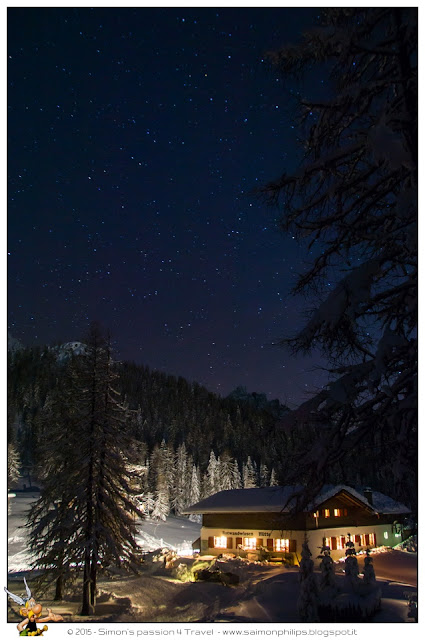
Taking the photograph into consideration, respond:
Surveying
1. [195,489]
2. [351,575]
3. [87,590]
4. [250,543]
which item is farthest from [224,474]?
[351,575]

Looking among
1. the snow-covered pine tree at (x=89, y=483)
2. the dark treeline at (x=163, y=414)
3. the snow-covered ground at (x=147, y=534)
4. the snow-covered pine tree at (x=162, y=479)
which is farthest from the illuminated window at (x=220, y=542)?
the dark treeline at (x=163, y=414)

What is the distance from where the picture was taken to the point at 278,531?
96.0 ft

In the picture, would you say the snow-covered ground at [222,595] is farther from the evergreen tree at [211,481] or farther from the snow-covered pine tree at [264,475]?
the snow-covered pine tree at [264,475]

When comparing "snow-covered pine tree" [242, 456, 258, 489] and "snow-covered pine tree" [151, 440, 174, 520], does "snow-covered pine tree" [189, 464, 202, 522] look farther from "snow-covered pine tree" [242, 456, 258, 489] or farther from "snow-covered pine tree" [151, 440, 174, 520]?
"snow-covered pine tree" [242, 456, 258, 489]

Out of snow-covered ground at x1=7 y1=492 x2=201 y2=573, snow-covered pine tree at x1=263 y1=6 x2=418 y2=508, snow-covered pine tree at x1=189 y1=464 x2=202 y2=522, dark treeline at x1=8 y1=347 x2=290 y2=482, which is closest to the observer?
snow-covered pine tree at x1=263 y1=6 x2=418 y2=508

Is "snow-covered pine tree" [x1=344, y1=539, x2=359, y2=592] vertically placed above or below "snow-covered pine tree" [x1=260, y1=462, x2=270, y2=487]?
above

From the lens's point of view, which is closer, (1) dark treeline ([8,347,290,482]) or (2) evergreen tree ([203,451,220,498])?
(2) evergreen tree ([203,451,220,498])

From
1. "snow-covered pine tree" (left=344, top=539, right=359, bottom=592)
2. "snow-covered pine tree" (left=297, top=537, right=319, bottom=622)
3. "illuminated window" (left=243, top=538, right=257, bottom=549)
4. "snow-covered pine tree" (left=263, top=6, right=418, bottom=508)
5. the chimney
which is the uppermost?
"snow-covered pine tree" (left=263, top=6, right=418, bottom=508)

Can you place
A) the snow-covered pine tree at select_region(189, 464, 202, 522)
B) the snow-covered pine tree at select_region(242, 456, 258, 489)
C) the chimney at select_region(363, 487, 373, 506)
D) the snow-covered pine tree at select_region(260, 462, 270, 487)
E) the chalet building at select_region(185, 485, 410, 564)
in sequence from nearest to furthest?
1. the chalet building at select_region(185, 485, 410, 564)
2. the chimney at select_region(363, 487, 373, 506)
3. the snow-covered pine tree at select_region(189, 464, 202, 522)
4. the snow-covered pine tree at select_region(242, 456, 258, 489)
5. the snow-covered pine tree at select_region(260, 462, 270, 487)

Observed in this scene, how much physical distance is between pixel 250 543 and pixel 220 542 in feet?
8.03

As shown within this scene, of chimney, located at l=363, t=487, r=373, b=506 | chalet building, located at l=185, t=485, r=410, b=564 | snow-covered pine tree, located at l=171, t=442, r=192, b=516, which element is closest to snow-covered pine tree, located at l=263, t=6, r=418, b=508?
chalet building, located at l=185, t=485, r=410, b=564

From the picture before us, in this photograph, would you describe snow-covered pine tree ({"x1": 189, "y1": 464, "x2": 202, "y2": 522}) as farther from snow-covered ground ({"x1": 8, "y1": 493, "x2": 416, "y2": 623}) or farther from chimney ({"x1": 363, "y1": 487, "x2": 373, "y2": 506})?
snow-covered ground ({"x1": 8, "y1": 493, "x2": 416, "y2": 623})

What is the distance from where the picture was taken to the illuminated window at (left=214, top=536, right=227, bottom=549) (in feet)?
96.1
